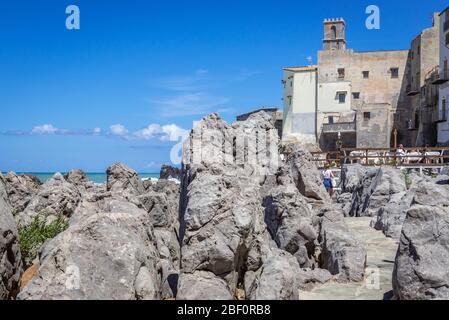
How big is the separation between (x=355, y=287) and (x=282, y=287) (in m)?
2.98

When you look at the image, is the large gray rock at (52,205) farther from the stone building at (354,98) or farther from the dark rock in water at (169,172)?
the stone building at (354,98)

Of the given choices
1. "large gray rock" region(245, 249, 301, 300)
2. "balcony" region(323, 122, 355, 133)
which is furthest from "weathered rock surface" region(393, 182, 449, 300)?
"balcony" region(323, 122, 355, 133)

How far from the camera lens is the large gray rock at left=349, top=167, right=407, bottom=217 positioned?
19406 millimetres

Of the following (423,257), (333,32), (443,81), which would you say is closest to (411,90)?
(443,81)

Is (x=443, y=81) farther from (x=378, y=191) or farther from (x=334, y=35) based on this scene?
(x=378, y=191)

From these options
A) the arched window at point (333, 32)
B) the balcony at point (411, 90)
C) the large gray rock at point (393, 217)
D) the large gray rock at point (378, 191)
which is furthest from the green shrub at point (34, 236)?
the arched window at point (333, 32)

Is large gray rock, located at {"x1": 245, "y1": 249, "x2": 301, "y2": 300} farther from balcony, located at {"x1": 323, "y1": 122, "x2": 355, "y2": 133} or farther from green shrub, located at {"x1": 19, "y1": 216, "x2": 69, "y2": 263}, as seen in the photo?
balcony, located at {"x1": 323, "y1": 122, "x2": 355, "y2": 133}

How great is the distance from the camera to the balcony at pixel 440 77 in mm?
53812

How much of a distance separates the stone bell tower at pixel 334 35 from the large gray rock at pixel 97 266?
6567 cm

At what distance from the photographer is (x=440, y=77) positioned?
54750 mm

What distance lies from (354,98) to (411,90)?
20.3 ft

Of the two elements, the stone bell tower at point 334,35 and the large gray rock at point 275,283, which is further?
the stone bell tower at point 334,35

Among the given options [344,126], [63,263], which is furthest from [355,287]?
[344,126]
